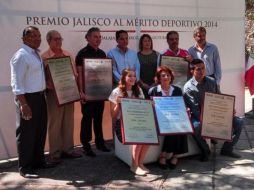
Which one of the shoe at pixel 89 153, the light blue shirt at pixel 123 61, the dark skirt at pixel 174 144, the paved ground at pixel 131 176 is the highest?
the light blue shirt at pixel 123 61

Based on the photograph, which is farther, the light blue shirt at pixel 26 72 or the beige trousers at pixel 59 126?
the beige trousers at pixel 59 126

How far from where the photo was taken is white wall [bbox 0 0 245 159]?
229 inches

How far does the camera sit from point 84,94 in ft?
19.8

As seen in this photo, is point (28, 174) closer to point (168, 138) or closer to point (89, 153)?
point (89, 153)

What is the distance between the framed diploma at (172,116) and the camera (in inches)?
219

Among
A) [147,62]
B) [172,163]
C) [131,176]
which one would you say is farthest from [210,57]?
[131,176]

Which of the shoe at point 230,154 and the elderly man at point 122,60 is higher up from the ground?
the elderly man at point 122,60

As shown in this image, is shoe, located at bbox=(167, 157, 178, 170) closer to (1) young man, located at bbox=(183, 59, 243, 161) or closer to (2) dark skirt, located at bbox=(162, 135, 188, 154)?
(2) dark skirt, located at bbox=(162, 135, 188, 154)

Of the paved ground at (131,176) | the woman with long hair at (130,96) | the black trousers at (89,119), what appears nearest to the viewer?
the paved ground at (131,176)

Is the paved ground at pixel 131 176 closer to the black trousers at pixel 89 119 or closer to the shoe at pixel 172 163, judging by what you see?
the shoe at pixel 172 163

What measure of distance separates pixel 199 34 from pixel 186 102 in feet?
4.04

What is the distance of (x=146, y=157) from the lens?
5633mm

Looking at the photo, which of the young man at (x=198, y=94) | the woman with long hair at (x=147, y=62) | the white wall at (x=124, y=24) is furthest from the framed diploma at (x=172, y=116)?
the white wall at (x=124, y=24)

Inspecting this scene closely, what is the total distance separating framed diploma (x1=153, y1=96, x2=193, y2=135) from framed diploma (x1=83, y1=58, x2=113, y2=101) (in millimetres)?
890
